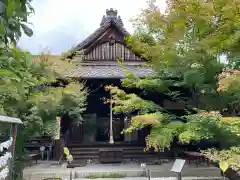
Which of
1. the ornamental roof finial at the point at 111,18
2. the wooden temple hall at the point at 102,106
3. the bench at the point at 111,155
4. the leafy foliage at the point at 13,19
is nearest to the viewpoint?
the leafy foliage at the point at 13,19

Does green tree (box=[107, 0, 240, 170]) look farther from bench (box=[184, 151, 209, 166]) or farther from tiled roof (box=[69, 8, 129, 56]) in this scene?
tiled roof (box=[69, 8, 129, 56])

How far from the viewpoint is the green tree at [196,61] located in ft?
25.8

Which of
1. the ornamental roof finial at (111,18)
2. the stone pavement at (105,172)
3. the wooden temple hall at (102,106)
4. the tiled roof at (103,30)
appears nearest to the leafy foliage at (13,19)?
the stone pavement at (105,172)

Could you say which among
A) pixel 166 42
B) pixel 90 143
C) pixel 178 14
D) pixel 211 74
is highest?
pixel 178 14

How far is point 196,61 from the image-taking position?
8.67 metres

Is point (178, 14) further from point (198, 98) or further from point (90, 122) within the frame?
point (90, 122)

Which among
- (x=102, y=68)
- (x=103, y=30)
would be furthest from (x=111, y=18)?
(x=102, y=68)

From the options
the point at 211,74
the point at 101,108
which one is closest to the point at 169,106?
the point at 101,108

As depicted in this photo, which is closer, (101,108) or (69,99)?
(69,99)

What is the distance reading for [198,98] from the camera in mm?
9938

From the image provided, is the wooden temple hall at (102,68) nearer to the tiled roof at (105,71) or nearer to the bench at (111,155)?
the tiled roof at (105,71)

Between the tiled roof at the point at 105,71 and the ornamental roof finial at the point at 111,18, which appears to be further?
the ornamental roof finial at the point at 111,18

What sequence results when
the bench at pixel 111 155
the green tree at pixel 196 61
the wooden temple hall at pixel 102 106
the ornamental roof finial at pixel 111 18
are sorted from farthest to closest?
1. the ornamental roof finial at pixel 111 18
2. the wooden temple hall at pixel 102 106
3. the bench at pixel 111 155
4. the green tree at pixel 196 61

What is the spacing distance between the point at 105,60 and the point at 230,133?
943 centimetres
